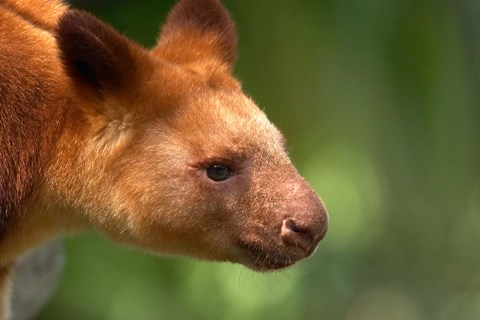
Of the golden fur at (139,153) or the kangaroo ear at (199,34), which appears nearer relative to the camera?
the golden fur at (139,153)

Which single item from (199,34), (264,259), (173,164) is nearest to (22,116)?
(173,164)

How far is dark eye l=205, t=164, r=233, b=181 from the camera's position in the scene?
241 cm

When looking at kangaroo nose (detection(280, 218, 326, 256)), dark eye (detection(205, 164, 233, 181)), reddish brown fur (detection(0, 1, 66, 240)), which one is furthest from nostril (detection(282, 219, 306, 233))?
reddish brown fur (detection(0, 1, 66, 240))

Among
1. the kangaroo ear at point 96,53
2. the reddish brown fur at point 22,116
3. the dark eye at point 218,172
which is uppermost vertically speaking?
the kangaroo ear at point 96,53

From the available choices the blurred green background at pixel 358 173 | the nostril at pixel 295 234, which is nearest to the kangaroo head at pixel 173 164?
the nostril at pixel 295 234

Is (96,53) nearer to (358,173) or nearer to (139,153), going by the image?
(139,153)

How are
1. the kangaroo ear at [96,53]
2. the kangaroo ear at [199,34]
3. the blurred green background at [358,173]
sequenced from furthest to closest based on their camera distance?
the blurred green background at [358,173] → the kangaroo ear at [199,34] → the kangaroo ear at [96,53]

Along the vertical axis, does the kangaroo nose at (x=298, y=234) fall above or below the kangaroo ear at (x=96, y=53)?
below

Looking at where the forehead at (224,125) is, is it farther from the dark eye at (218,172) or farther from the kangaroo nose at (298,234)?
the kangaroo nose at (298,234)

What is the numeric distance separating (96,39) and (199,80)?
1.15 feet

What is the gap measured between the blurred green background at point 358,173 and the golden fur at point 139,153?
332cm

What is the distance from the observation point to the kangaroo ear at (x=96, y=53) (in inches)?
91.1

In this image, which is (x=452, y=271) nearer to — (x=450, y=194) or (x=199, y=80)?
(x=450, y=194)

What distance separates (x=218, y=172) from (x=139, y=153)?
0.23 metres
